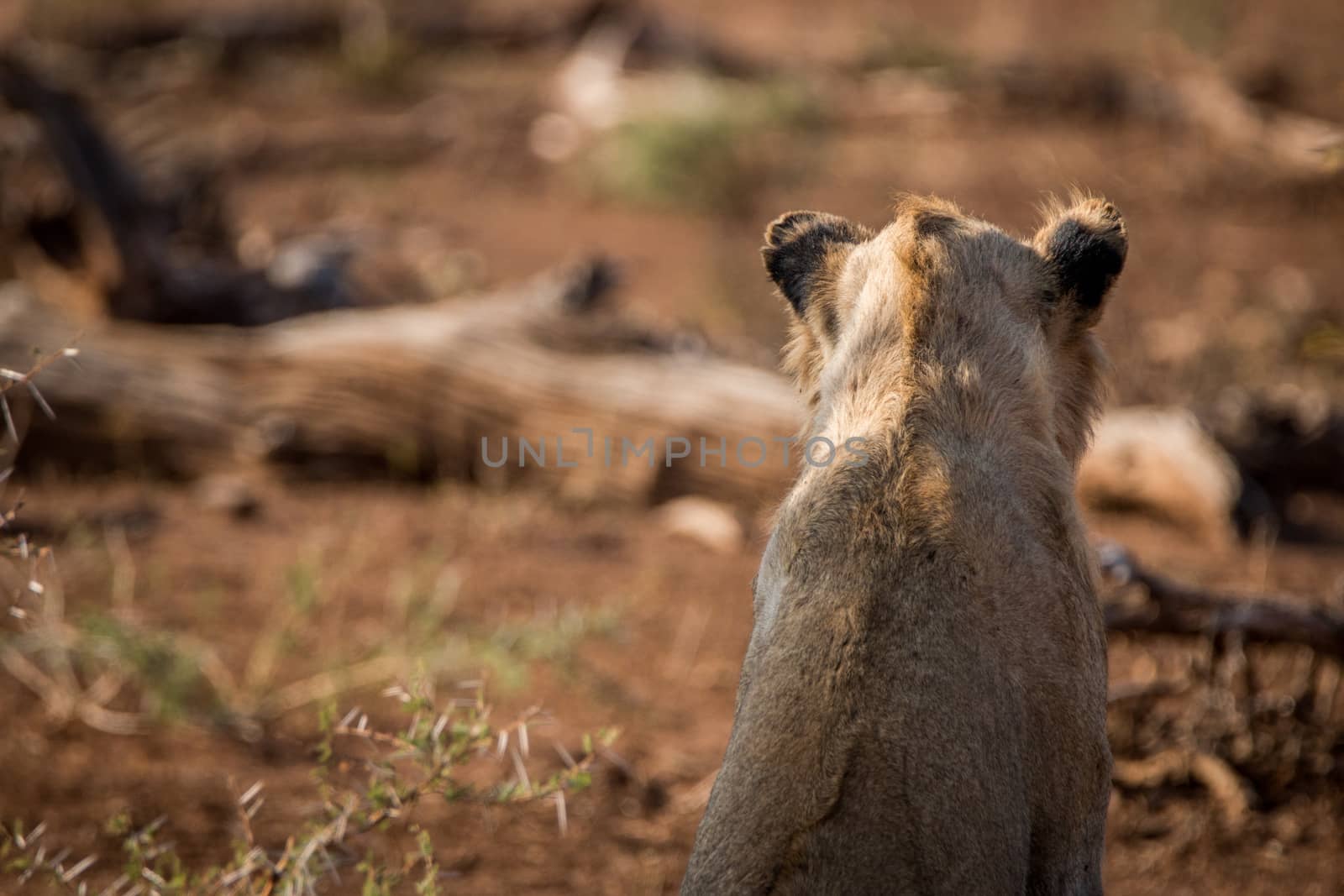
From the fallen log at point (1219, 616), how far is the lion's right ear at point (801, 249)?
5.38 ft

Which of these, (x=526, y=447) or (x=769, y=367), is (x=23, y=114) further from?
(x=769, y=367)

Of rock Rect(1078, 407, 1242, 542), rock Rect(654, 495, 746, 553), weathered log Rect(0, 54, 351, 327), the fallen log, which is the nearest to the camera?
the fallen log

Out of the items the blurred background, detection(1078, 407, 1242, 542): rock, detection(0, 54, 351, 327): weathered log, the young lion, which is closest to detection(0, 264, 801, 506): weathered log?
the blurred background

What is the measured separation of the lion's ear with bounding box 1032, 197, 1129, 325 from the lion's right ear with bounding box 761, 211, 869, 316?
1.29 ft

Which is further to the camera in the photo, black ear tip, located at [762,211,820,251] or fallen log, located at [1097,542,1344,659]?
fallen log, located at [1097,542,1344,659]

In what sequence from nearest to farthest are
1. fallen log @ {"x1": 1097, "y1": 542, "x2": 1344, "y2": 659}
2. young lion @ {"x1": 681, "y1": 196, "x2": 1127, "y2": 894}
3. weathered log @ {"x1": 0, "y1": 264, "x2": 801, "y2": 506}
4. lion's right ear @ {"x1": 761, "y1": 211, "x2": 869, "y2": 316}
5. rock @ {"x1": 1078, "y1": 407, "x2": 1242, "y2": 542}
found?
young lion @ {"x1": 681, "y1": 196, "x2": 1127, "y2": 894}
lion's right ear @ {"x1": 761, "y1": 211, "x2": 869, "y2": 316}
fallen log @ {"x1": 1097, "y1": 542, "x2": 1344, "y2": 659}
rock @ {"x1": 1078, "y1": 407, "x2": 1242, "y2": 542}
weathered log @ {"x1": 0, "y1": 264, "x2": 801, "y2": 506}

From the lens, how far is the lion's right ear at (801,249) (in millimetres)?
2426

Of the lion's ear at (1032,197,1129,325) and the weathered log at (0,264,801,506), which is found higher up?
the lion's ear at (1032,197,1129,325)

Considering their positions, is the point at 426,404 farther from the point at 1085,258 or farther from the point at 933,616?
the point at 933,616

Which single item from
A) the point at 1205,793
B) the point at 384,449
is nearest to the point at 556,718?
the point at 1205,793

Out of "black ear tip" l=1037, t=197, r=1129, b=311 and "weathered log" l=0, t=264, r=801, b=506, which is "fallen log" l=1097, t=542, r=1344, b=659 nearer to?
"black ear tip" l=1037, t=197, r=1129, b=311

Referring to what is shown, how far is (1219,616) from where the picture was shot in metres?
3.69

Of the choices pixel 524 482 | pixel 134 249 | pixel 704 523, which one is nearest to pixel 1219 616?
pixel 704 523

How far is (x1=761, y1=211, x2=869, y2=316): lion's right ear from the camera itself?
2.43 m
